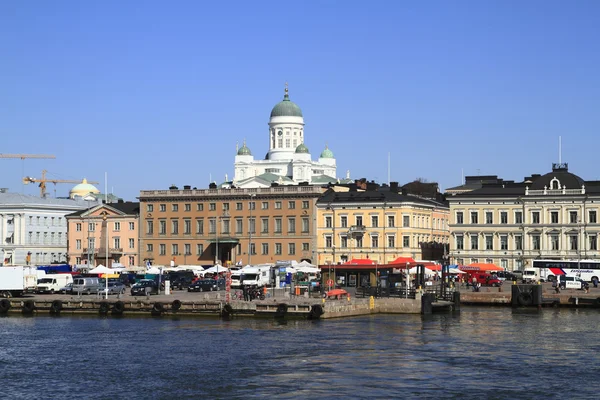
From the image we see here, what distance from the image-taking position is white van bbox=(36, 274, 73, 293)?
309ft

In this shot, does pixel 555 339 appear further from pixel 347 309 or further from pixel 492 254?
pixel 492 254

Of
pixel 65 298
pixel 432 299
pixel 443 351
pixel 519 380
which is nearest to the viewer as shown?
pixel 519 380

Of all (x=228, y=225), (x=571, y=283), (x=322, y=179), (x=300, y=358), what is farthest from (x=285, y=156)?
(x=300, y=358)

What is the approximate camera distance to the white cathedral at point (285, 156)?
176250mm

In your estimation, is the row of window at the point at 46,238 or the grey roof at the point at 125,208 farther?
the row of window at the point at 46,238

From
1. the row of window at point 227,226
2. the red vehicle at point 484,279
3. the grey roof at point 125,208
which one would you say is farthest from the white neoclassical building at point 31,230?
the red vehicle at point 484,279

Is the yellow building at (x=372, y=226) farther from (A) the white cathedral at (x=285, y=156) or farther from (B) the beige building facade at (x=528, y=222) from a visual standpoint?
(A) the white cathedral at (x=285, y=156)

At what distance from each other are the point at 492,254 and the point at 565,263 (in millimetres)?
13294

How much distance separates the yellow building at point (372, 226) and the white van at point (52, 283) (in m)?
38.6

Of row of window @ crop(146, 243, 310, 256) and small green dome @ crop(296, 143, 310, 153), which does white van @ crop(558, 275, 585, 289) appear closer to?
row of window @ crop(146, 243, 310, 256)

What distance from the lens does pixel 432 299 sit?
78.8 m

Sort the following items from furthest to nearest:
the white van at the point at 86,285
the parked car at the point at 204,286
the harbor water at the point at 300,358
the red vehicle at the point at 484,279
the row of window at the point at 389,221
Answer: the row of window at the point at 389,221
the red vehicle at the point at 484,279
the parked car at the point at 204,286
the white van at the point at 86,285
the harbor water at the point at 300,358

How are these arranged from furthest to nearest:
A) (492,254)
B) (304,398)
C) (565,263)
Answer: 1. (492,254)
2. (565,263)
3. (304,398)

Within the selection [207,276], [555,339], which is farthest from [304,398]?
[207,276]
